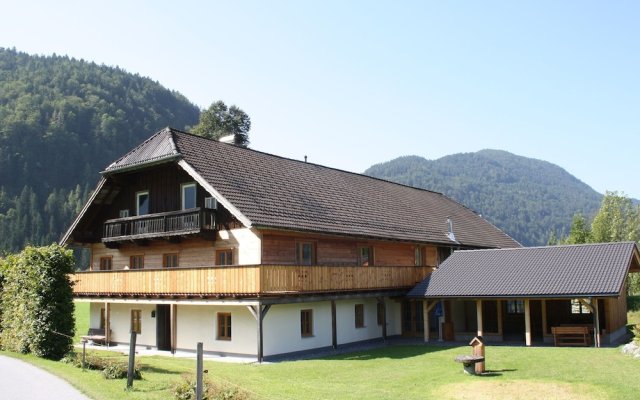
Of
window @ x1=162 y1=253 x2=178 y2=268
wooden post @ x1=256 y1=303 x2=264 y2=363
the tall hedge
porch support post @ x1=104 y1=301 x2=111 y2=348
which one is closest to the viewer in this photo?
the tall hedge

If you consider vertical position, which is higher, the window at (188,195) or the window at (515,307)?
the window at (188,195)

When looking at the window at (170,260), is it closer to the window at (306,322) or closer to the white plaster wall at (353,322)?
the window at (306,322)

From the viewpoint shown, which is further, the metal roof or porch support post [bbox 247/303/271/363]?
the metal roof

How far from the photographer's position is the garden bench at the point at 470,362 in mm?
19156

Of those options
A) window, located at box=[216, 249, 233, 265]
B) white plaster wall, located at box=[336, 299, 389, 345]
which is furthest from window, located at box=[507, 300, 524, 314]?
window, located at box=[216, 249, 233, 265]

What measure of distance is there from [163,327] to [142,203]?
6.14 metres

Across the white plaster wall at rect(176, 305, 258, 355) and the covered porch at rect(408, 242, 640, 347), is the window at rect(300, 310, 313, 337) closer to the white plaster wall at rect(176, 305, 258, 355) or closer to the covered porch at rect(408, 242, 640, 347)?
the white plaster wall at rect(176, 305, 258, 355)

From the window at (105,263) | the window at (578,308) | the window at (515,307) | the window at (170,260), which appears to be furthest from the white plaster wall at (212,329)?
the window at (578,308)

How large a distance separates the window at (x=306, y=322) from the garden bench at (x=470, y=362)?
25.8 feet

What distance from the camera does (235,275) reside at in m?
23.0

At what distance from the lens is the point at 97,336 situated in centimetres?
2891

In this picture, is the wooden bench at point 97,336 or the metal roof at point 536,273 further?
the wooden bench at point 97,336

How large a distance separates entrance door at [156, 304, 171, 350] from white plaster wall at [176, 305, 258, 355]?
117 centimetres

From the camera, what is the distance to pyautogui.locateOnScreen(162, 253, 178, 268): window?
28672 mm
